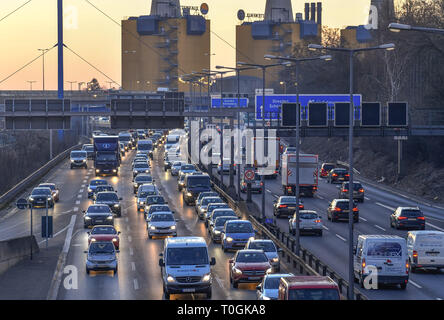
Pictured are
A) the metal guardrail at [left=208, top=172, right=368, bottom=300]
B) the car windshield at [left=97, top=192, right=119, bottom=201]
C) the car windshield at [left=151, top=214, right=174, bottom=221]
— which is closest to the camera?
the metal guardrail at [left=208, top=172, right=368, bottom=300]

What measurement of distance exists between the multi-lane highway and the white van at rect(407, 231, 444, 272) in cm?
47

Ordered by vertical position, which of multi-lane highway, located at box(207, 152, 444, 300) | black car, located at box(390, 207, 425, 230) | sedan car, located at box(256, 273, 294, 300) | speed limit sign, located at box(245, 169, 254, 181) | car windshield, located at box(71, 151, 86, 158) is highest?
speed limit sign, located at box(245, 169, 254, 181)

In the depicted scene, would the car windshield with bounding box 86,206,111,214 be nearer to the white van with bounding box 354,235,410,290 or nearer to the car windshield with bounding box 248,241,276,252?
the car windshield with bounding box 248,241,276,252

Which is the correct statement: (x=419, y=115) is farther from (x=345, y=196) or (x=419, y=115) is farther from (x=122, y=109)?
(x=122, y=109)

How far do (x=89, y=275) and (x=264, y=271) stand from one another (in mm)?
7679

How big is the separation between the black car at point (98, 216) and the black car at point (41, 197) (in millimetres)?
11135

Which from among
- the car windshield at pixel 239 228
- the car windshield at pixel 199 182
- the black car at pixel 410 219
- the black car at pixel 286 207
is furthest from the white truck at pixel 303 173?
the car windshield at pixel 239 228

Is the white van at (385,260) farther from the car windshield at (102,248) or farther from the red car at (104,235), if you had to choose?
the red car at (104,235)

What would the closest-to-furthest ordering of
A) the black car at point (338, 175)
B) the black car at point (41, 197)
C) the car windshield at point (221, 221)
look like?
the car windshield at point (221, 221) < the black car at point (41, 197) < the black car at point (338, 175)

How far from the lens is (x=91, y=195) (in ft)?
225

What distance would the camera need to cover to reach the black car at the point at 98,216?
5100cm

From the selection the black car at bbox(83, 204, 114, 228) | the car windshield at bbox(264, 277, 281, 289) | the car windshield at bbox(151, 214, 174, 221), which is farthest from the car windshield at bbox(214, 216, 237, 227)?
the car windshield at bbox(264, 277, 281, 289)

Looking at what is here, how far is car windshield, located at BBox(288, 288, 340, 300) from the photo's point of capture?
2117 cm
